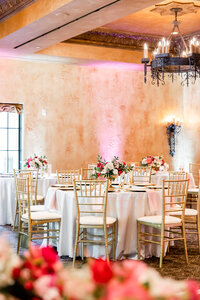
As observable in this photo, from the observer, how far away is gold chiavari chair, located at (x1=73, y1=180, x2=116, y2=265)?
569 centimetres

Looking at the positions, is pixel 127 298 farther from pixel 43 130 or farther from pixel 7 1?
pixel 43 130

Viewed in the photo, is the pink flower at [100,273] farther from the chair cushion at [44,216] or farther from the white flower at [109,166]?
the white flower at [109,166]

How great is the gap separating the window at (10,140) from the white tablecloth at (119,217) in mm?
4730

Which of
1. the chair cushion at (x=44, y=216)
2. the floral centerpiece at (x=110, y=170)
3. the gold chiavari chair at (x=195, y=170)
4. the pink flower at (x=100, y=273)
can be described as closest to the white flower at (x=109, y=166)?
the floral centerpiece at (x=110, y=170)

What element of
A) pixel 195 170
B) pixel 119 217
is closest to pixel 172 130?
pixel 195 170

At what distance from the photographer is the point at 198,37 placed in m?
10.6

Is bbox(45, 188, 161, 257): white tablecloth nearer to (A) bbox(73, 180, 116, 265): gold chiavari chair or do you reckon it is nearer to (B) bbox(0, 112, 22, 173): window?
(A) bbox(73, 180, 116, 265): gold chiavari chair

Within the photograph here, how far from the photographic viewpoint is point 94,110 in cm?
→ 1147

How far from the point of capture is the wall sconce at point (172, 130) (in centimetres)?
1248

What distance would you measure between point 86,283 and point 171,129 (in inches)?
463

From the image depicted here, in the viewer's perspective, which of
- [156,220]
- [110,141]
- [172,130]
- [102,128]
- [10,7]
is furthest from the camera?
[172,130]

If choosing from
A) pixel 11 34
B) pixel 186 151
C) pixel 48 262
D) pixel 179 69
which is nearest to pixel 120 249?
pixel 179 69

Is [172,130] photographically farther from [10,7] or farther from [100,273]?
[100,273]

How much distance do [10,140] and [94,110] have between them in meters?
2.21
